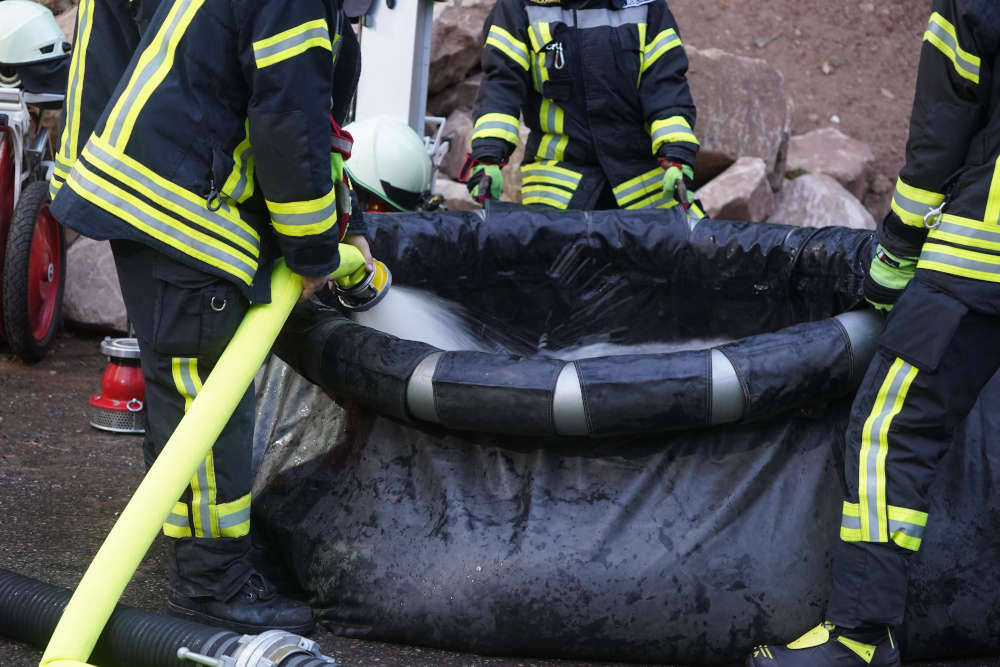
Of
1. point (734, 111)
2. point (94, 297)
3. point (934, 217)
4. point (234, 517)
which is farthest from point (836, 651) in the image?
point (734, 111)

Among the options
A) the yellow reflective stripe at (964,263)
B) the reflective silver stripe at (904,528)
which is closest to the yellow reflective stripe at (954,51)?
the yellow reflective stripe at (964,263)

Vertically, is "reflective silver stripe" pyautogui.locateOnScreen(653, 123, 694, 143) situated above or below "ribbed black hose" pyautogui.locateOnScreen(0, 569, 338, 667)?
above

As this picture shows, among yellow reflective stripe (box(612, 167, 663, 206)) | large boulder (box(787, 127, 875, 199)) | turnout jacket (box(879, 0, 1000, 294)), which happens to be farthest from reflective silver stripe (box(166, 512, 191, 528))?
large boulder (box(787, 127, 875, 199))

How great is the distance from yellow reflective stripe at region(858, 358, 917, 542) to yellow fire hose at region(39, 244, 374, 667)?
4.02ft

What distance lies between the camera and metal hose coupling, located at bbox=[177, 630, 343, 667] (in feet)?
6.45

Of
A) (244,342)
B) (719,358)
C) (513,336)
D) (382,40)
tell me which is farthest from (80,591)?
(382,40)

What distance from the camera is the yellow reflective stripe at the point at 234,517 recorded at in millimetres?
2415

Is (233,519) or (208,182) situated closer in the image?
(208,182)

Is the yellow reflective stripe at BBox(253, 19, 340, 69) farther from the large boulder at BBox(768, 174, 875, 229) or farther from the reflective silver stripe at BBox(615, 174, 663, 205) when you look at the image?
the large boulder at BBox(768, 174, 875, 229)

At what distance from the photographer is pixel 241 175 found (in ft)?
7.46

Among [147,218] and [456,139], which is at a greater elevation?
[147,218]

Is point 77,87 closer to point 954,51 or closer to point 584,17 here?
point 954,51

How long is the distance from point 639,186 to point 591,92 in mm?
389

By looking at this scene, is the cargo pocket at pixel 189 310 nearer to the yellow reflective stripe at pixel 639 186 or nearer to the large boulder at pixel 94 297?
the yellow reflective stripe at pixel 639 186
